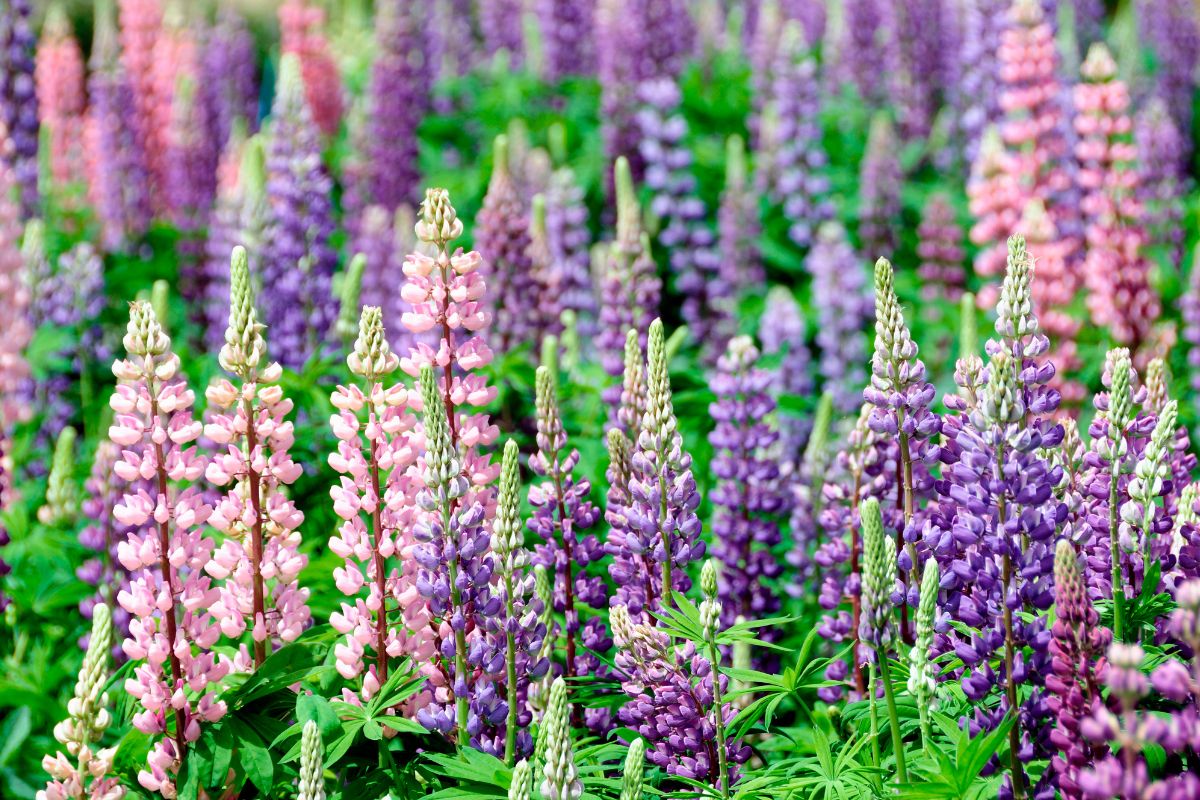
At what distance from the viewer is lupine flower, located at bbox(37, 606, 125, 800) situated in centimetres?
298

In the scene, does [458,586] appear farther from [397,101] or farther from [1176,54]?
[1176,54]

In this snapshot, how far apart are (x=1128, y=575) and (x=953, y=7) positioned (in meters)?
8.27

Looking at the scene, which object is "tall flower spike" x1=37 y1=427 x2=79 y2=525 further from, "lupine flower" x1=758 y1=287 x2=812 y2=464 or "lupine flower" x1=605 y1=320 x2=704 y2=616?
"lupine flower" x1=758 y1=287 x2=812 y2=464

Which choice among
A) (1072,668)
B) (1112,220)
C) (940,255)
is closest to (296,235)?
(940,255)

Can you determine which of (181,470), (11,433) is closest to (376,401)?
(181,470)

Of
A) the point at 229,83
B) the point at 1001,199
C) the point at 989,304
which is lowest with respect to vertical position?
the point at 989,304

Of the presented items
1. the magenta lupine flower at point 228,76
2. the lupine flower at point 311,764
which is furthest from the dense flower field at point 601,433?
the magenta lupine flower at point 228,76

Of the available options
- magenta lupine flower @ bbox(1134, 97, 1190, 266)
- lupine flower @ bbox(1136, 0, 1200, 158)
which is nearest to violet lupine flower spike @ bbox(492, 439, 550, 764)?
magenta lupine flower @ bbox(1134, 97, 1190, 266)

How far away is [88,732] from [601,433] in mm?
2381

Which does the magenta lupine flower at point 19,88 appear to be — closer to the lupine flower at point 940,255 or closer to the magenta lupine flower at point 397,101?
the magenta lupine flower at point 397,101

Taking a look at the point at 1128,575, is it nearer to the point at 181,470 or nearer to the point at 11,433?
the point at 181,470

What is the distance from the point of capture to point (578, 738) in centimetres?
359

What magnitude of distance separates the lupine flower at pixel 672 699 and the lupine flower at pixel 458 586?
0.29 metres

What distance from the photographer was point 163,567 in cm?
315
